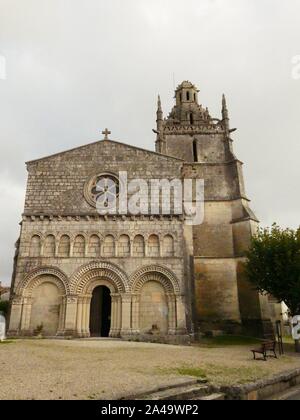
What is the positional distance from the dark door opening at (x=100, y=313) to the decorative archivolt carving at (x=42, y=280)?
2.05 m

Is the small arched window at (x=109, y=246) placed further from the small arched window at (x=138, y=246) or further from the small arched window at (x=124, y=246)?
the small arched window at (x=138, y=246)

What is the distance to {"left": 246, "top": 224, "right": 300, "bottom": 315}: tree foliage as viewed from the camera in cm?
1652

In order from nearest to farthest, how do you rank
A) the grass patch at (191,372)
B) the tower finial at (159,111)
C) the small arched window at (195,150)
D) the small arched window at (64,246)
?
the grass patch at (191,372) → the small arched window at (64,246) → the small arched window at (195,150) → the tower finial at (159,111)

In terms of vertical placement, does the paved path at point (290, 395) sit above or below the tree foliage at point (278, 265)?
below

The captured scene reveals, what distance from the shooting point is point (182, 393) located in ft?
20.6

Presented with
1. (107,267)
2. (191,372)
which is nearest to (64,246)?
(107,267)

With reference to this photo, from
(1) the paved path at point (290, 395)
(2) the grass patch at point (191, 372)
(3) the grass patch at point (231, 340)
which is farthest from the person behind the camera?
(3) the grass patch at point (231, 340)

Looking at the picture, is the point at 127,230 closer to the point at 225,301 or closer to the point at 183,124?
the point at 225,301

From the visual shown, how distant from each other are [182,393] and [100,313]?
13.2 metres

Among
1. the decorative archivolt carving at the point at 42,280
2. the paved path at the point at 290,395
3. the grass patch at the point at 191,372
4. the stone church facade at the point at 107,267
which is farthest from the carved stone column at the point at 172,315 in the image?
the paved path at the point at 290,395

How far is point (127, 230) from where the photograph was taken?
61.2 ft

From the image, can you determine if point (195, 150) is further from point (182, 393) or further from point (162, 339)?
point (182, 393)

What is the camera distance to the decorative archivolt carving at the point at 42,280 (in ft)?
57.1

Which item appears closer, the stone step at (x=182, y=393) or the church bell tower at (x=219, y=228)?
the stone step at (x=182, y=393)
